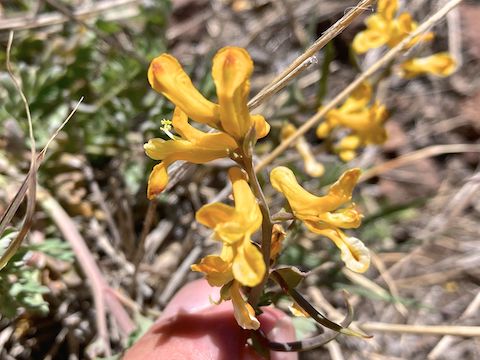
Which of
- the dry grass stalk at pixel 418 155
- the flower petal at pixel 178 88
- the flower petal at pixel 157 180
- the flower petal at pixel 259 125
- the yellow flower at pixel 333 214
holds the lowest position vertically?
the dry grass stalk at pixel 418 155

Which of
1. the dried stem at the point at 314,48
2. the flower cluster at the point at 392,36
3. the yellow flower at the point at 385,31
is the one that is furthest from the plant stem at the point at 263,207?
the yellow flower at the point at 385,31

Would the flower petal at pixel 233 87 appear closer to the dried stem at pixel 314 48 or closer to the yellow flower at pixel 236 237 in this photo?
the yellow flower at pixel 236 237

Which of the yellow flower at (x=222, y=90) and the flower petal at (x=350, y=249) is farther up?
the yellow flower at (x=222, y=90)

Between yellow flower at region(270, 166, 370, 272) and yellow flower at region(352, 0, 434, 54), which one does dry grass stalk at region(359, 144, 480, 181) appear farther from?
yellow flower at region(270, 166, 370, 272)

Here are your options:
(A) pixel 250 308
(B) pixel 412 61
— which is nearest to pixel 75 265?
(A) pixel 250 308

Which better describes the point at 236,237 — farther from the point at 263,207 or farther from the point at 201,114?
the point at 201,114

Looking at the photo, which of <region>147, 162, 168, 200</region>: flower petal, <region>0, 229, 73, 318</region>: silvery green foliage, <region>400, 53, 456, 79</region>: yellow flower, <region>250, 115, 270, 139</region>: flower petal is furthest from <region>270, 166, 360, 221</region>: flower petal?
<region>400, 53, 456, 79</region>: yellow flower
